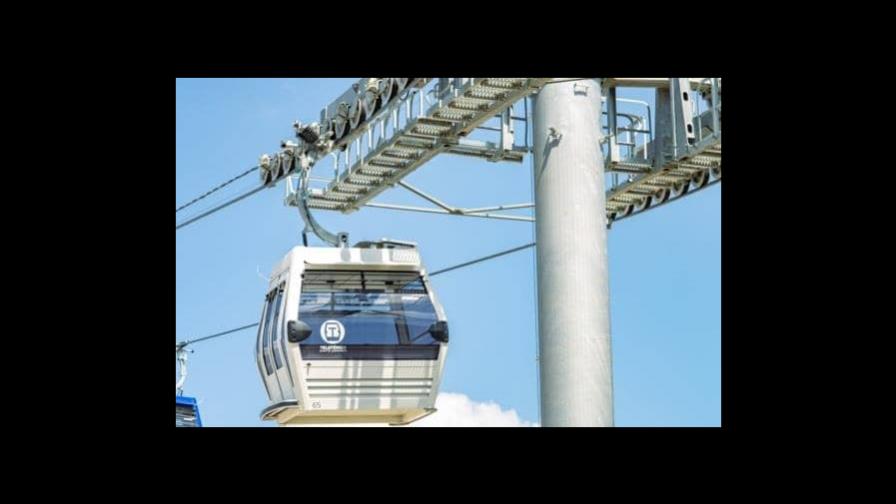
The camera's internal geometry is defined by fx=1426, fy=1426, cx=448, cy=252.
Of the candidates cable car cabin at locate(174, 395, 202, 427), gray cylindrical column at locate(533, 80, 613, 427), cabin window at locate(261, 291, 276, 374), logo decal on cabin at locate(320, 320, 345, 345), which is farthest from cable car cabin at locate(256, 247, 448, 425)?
cable car cabin at locate(174, 395, 202, 427)

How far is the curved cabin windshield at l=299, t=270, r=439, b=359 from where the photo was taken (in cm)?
1378

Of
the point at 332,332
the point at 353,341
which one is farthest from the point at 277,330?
the point at 353,341

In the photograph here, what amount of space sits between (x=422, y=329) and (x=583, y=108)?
265 centimetres

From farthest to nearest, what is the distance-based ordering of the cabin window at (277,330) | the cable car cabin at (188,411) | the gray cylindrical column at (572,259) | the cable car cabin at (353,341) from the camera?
the cable car cabin at (188,411), the cabin window at (277,330), the cable car cabin at (353,341), the gray cylindrical column at (572,259)

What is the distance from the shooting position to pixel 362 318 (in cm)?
1391

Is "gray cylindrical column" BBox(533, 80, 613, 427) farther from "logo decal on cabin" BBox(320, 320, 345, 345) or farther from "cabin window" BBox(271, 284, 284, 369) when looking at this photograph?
"cabin window" BBox(271, 284, 284, 369)

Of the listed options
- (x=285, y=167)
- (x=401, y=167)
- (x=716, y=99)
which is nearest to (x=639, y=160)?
(x=716, y=99)

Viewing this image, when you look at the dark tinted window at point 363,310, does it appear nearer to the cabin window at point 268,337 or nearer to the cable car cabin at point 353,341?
the cable car cabin at point 353,341

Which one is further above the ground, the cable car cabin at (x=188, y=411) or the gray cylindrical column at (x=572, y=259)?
the gray cylindrical column at (x=572, y=259)

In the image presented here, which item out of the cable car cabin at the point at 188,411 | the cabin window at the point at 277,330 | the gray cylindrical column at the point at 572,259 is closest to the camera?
the gray cylindrical column at the point at 572,259

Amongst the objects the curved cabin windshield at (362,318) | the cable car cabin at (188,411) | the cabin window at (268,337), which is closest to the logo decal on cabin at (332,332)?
the curved cabin windshield at (362,318)

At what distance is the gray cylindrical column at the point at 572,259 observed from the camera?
42.1ft

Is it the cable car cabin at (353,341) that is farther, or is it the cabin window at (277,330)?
the cabin window at (277,330)

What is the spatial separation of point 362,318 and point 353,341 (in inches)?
9.7
